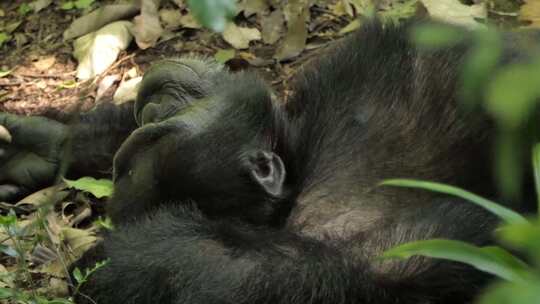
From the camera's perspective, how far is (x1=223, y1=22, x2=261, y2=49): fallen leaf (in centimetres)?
443

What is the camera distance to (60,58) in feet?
15.1

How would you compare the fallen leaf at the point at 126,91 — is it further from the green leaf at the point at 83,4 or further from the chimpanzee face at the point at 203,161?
the chimpanzee face at the point at 203,161

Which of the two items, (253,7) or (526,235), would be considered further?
(253,7)

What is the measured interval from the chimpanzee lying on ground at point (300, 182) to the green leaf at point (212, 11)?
124 centimetres

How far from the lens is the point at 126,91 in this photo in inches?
166

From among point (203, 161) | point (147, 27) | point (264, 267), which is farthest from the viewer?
point (147, 27)

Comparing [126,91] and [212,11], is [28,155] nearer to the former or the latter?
[126,91]

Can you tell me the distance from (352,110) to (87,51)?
205 cm

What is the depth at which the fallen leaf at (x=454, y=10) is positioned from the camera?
391cm

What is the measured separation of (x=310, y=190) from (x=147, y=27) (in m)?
2.22

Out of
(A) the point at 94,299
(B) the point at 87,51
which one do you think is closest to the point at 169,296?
(A) the point at 94,299

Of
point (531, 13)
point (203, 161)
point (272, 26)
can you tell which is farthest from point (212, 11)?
point (272, 26)

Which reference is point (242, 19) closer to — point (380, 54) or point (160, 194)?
point (380, 54)

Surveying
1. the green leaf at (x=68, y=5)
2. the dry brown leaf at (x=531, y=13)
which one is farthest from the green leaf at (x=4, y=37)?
the dry brown leaf at (x=531, y=13)
